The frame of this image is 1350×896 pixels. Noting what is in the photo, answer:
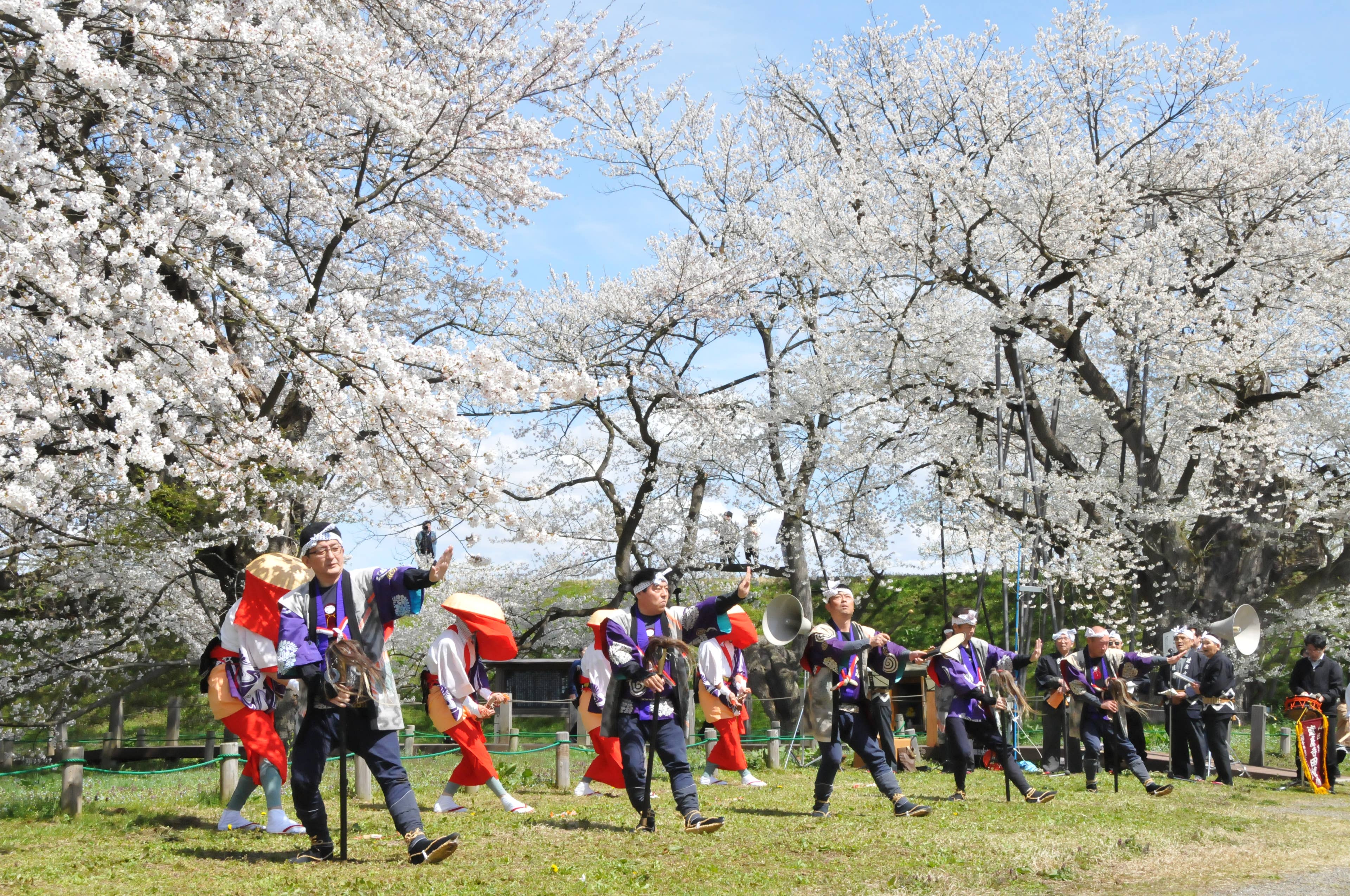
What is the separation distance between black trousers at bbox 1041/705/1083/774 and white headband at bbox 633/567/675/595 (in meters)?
6.98

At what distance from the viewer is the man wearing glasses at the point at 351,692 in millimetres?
5078

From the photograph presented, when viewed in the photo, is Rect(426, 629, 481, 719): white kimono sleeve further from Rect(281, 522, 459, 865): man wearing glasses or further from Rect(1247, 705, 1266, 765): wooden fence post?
Rect(1247, 705, 1266, 765): wooden fence post

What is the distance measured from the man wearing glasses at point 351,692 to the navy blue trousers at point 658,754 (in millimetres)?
1386

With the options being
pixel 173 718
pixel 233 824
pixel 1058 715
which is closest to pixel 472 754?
pixel 233 824

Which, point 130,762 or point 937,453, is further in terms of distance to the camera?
point 937,453

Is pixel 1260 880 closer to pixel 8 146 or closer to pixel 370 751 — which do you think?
pixel 370 751

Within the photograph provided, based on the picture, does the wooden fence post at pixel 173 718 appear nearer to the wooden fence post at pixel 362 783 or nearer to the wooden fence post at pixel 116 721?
the wooden fence post at pixel 116 721

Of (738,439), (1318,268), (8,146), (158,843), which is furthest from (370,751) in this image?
(1318,268)

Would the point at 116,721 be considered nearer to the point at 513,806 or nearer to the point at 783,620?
the point at 513,806

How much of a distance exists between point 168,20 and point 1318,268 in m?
16.1

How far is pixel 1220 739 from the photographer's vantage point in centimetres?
1038

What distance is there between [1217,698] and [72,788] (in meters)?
9.81

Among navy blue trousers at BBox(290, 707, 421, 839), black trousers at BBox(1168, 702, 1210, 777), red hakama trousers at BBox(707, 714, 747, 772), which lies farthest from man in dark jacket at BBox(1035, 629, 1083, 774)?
navy blue trousers at BBox(290, 707, 421, 839)

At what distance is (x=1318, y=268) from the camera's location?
16156 mm
